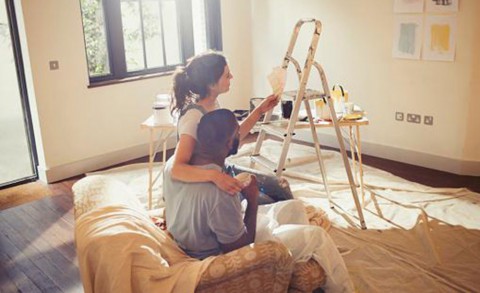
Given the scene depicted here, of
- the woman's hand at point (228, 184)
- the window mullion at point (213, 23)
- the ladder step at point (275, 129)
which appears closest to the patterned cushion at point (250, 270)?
the woman's hand at point (228, 184)

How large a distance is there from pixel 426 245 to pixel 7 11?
3.72m

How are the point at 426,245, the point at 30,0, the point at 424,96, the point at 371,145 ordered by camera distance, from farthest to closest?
the point at 371,145
the point at 424,96
the point at 30,0
the point at 426,245

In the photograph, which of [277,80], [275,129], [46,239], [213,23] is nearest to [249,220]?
[277,80]

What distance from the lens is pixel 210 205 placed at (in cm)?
174

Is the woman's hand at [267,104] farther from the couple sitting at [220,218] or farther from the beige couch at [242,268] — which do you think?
the beige couch at [242,268]

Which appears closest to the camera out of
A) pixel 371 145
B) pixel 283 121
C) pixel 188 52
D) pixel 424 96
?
pixel 283 121

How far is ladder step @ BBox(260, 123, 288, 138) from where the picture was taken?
3040 mm

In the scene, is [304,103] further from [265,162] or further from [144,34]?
[144,34]

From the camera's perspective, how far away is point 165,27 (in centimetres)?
504

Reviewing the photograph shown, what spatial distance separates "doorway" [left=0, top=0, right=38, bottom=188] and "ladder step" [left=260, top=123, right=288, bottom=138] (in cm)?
227

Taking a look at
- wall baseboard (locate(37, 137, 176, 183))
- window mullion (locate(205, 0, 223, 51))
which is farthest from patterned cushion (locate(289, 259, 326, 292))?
window mullion (locate(205, 0, 223, 51))

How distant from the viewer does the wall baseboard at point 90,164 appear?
423 centimetres

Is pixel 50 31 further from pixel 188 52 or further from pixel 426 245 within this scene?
pixel 426 245

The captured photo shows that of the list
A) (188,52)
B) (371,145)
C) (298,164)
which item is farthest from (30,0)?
(371,145)
